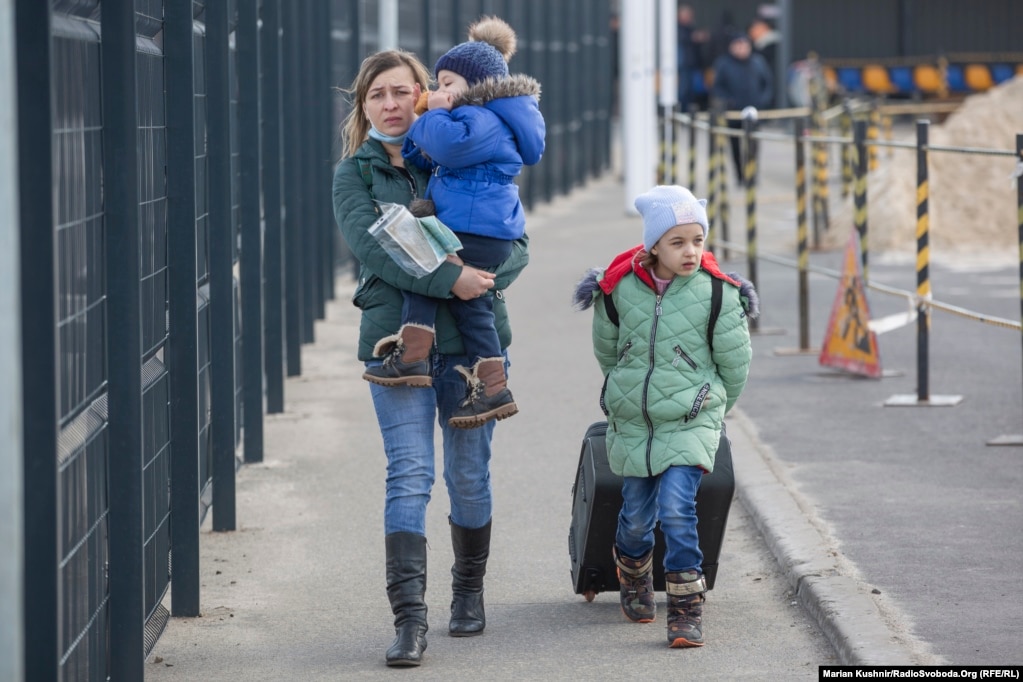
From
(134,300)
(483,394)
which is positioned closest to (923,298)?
(483,394)

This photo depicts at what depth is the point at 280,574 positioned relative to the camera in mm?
6336

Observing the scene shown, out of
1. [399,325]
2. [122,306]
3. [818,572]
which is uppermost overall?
[122,306]

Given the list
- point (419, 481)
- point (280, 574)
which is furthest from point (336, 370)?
point (419, 481)

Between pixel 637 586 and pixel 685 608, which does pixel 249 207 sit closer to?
pixel 637 586

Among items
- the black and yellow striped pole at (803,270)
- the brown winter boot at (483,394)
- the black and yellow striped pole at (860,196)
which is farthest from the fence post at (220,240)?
the black and yellow striped pole at (803,270)

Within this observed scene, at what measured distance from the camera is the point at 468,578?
5.49 m

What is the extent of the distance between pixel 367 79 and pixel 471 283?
715 mm

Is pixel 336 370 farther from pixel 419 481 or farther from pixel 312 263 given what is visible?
pixel 419 481

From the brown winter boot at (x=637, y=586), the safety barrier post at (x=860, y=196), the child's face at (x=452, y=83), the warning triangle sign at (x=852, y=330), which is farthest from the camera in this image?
the safety barrier post at (x=860, y=196)

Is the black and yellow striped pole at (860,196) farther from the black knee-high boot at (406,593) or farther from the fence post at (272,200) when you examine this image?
the black knee-high boot at (406,593)

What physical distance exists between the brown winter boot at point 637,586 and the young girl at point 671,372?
Answer: 0.41ft

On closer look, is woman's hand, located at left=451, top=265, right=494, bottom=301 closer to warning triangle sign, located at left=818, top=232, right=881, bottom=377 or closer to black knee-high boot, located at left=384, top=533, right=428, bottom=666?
black knee-high boot, located at left=384, top=533, right=428, bottom=666

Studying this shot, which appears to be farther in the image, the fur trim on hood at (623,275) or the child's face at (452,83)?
the fur trim on hood at (623,275)

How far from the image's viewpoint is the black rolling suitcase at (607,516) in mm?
5602
